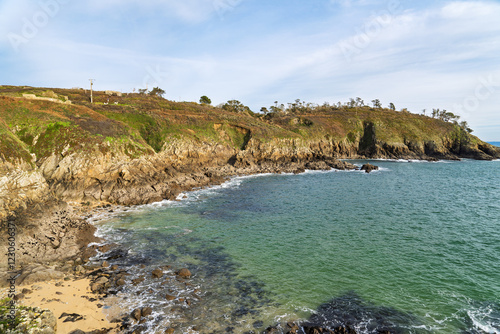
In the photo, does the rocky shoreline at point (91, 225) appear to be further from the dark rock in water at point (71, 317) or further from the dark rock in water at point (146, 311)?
the dark rock in water at point (71, 317)

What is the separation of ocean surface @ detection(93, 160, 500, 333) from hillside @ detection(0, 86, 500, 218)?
7611 mm

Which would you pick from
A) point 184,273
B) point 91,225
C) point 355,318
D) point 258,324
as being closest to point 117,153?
point 91,225

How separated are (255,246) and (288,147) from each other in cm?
5883

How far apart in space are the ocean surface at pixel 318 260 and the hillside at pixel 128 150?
761cm

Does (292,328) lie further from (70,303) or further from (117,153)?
(117,153)

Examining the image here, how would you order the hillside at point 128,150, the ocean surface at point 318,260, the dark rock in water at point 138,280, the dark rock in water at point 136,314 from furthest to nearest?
the hillside at point 128,150, the dark rock in water at point 138,280, the ocean surface at point 318,260, the dark rock in water at point 136,314

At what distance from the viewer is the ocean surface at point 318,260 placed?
47.3 ft

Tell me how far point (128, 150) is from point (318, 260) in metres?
37.2

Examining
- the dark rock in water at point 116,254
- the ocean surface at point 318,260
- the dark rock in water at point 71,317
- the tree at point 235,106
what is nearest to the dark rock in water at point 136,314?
the ocean surface at point 318,260

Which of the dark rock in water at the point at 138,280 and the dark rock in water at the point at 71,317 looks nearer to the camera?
the dark rock in water at the point at 71,317

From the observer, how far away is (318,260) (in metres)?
20.8

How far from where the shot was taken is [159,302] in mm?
15586

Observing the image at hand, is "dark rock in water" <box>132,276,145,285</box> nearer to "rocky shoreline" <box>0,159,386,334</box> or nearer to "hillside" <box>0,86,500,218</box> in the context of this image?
"rocky shoreline" <box>0,159,386,334</box>

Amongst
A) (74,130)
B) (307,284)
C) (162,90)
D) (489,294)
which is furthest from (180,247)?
(162,90)
